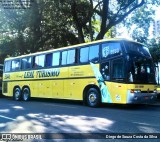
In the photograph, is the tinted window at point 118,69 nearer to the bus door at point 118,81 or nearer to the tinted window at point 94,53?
the bus door at point 118,81

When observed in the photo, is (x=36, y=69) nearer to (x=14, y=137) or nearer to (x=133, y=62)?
(x=133, y=62)

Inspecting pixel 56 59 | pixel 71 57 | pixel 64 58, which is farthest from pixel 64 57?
pixel 56 59

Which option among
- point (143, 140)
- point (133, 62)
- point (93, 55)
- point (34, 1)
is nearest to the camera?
point (143, 140)

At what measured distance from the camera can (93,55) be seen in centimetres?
1736

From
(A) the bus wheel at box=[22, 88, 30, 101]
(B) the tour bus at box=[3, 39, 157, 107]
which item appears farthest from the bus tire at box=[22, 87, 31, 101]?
(B) the tour bus at box=[3, 39, 157, 107]

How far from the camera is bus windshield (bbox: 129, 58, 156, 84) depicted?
612 inches

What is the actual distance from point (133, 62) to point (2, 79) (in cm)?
1438

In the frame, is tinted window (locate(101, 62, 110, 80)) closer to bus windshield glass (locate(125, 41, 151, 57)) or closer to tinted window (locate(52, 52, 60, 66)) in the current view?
bus windshield glass (locate(125, 41, 151, 57))

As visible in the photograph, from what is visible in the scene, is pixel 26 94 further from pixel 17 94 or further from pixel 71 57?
pixel 71 57

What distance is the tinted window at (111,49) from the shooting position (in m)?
16.0

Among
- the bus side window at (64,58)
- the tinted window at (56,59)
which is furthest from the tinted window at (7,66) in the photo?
the bus side window at (64,58)

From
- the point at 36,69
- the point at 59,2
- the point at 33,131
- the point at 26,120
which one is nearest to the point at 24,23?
the point at 59,2

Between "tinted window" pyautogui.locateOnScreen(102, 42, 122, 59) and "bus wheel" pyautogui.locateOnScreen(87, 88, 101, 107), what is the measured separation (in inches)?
73.6

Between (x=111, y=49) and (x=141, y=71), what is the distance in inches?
70.4
